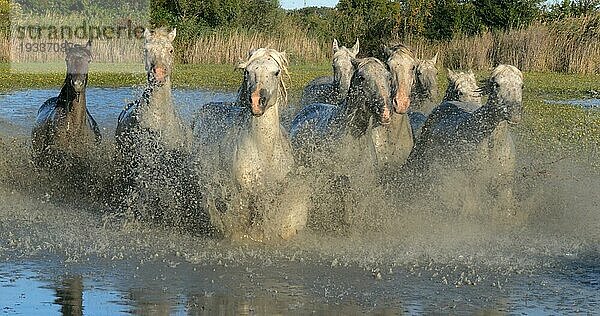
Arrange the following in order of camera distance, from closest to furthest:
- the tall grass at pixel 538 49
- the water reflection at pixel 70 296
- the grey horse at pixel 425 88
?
1. the water reflection at pixel 70 296
2. the grey horse at pixel 425 88
3. the tall grass at pixel 538 49

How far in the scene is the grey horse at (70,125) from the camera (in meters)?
11.0

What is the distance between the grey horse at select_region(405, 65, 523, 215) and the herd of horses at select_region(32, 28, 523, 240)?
12 millimetres

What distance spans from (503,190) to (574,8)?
3620cm

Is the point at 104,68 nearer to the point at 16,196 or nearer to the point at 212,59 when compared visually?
the point at 212,59

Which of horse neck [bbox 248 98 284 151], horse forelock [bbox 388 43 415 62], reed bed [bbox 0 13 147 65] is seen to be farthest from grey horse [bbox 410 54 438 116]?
reed bed [bbox 0 13 147 65]

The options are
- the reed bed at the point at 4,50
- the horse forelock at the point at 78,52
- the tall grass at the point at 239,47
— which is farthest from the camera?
the tall grass at the point at 239,47

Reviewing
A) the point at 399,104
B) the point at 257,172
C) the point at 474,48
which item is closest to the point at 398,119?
the point at 399,104

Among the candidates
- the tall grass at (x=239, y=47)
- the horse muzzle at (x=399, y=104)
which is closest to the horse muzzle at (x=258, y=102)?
the horse muzzle at (x=399, y=104)

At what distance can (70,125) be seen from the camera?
36.2 ft

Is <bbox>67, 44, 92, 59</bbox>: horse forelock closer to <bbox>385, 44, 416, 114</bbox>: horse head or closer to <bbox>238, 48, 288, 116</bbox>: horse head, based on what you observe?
<bbox>238, 48, 288, 116</bbox>: horse head

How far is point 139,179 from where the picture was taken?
1020cm

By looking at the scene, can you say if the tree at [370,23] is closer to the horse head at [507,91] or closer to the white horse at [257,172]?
the horse head at [507,91]

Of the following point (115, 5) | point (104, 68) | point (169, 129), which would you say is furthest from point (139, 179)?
point (115, 5)

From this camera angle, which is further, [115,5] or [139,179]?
[115,5]
